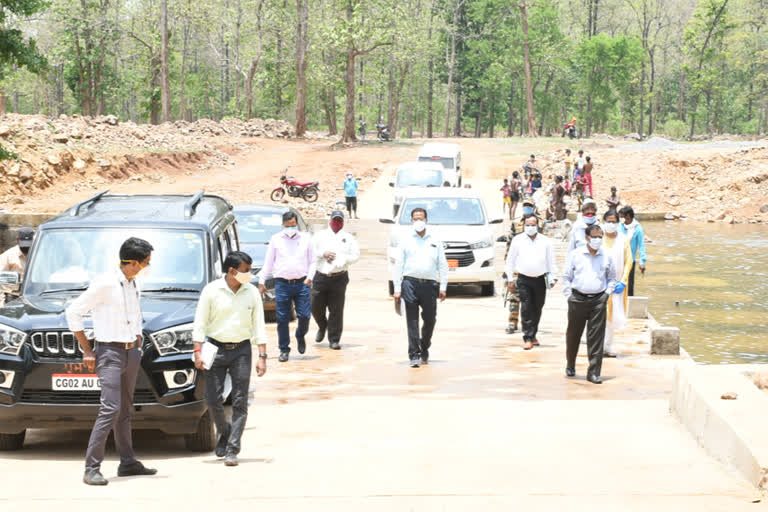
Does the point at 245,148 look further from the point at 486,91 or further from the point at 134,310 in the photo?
the point at 134,310

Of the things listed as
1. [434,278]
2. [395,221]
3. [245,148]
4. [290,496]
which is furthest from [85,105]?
[290,496]

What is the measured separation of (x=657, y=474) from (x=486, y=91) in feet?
287

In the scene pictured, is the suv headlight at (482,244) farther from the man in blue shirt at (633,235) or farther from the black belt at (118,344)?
the black belt at (118,344)

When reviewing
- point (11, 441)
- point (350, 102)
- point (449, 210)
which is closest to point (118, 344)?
point (11, 441)

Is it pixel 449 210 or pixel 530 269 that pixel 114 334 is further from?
pixel 449 210

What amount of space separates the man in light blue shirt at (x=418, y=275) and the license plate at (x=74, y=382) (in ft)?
16.7

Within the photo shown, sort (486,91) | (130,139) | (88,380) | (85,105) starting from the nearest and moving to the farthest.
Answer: (88,380) < (130,139) < (85,105) < (486,91)

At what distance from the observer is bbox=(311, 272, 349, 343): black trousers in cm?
1288

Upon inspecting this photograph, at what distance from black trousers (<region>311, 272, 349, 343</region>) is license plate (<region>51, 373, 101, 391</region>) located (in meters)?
5.70

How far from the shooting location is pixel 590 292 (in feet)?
37.1

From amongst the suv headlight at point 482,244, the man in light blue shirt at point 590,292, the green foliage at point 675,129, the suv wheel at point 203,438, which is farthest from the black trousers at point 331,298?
the green foliage at point 675,129

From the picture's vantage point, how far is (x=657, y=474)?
651 centimetres

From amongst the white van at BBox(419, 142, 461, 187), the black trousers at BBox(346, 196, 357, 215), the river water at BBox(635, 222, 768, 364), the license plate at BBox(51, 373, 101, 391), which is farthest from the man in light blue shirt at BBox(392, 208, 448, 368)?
the white van at BBox(419, 142, 461, 187)

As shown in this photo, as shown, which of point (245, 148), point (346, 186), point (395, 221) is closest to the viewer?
point (395, 221)
